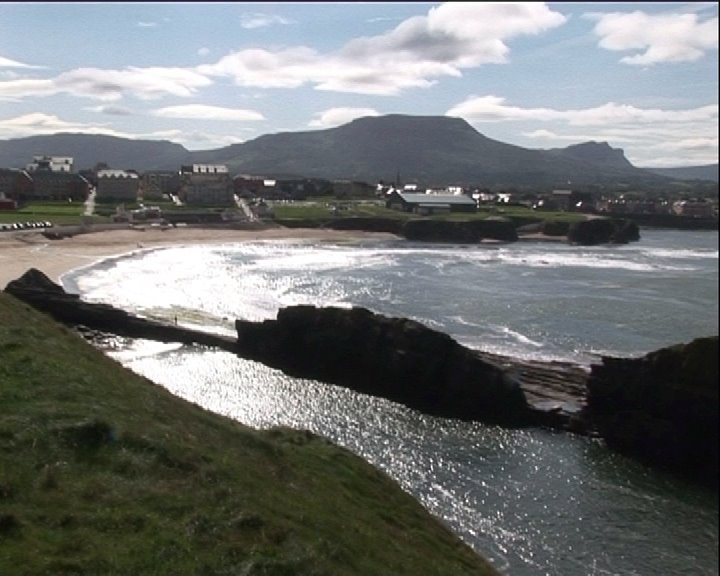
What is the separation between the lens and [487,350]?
28.9 meters

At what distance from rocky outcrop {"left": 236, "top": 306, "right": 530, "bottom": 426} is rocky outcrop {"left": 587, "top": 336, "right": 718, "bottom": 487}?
3.03 meters

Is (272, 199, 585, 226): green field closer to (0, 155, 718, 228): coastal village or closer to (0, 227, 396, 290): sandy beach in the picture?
(0, 155, 718, 228): coastal village

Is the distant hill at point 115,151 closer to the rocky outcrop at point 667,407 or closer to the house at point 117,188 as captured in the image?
→ the house at point 117,188

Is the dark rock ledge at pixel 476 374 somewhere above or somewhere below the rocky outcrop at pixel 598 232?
below

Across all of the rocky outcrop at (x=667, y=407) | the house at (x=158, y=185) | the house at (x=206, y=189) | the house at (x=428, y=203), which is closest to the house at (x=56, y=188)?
the house at (x=158, y=185)

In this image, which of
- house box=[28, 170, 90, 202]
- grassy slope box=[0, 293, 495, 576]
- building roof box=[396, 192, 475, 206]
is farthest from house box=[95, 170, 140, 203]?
grassy slope box=[0, 293, 495, 576]

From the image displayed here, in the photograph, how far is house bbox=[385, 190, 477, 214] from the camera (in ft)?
339

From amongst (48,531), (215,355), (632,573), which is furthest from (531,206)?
(48,531)

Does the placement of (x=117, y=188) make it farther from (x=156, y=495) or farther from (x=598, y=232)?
(x=156, y=495)

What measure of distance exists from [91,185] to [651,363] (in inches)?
2296

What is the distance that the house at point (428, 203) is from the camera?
103 meters

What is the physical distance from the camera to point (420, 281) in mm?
48844

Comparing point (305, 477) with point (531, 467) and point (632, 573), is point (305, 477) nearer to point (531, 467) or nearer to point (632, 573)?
point (632, 573)

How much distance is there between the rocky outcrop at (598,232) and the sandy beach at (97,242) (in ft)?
77.1
